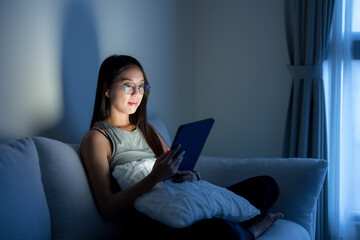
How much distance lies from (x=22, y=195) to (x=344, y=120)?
6.83ft

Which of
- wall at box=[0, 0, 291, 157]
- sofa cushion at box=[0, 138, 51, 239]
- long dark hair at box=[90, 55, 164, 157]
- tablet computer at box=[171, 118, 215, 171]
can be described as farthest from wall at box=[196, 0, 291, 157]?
sofa cushion at box=[0, 138, 51, 239]

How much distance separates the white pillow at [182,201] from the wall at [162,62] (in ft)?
1.58

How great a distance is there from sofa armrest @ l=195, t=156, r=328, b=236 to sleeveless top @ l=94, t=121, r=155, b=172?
0.45 meters

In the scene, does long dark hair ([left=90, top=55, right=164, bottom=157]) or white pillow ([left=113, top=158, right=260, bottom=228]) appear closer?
white pillow ([left=113, top=158, right=260, bottom=228])

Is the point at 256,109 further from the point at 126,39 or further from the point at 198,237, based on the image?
the point at 198,237

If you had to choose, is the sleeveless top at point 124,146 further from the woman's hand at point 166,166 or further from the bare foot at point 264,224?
the bare foot at point 264,224

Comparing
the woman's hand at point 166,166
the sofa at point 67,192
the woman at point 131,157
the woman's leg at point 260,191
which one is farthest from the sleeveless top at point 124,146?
the woman's leg at point 260,191

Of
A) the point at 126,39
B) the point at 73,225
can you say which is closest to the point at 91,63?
the point at 126,39

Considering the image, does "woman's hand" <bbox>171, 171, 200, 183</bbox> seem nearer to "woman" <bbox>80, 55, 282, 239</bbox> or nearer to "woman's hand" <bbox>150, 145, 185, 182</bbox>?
"woman" <bbox>80, 55, 282, 239</bbox>

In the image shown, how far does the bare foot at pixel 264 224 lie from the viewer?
1.68 m

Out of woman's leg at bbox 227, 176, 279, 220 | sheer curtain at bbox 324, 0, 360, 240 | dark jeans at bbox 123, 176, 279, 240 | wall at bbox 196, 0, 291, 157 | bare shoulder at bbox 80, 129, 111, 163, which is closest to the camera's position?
dark jeans at bbox 123, 176, 279, 240

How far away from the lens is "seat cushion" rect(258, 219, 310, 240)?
1.69 meters

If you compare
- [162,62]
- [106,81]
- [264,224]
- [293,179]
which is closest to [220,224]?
[264,224]

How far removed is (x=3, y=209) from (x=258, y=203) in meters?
1.02
